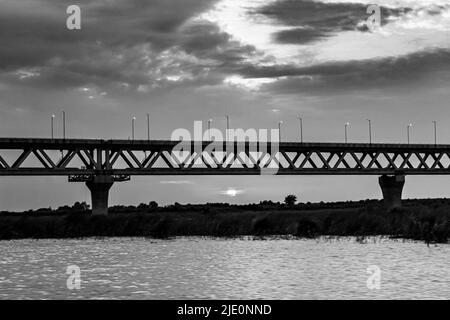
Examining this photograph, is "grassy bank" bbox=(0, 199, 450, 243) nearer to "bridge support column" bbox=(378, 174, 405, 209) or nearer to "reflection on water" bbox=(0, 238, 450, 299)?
"reflection on water" bbox=(0, 238, 450, 299)

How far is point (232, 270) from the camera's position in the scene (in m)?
25.0

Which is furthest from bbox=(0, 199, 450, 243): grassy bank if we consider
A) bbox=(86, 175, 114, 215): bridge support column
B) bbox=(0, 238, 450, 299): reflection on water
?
bbox=(86, 175, 114, 215): bridge support column

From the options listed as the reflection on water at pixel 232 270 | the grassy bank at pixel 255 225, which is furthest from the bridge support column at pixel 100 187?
the reflection on water at pixel 232 270

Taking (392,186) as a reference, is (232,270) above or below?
below

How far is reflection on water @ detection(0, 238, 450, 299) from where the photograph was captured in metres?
19.8

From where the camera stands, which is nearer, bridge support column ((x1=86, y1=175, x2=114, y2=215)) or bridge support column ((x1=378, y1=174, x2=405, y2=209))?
bridge support column ((x1=86, y1=175, x2=114, y2=215))

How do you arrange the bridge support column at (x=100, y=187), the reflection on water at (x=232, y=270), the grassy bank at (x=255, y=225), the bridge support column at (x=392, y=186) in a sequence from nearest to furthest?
1. the reflection on water at (x=232, y=270)
2. the grassy bank at (x=255, y=225)
3. the bridge support column at (x=100, y=187)
4. the bridge support column at (x=392, y=186)

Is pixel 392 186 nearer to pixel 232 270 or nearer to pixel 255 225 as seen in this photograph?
pixel 255 225

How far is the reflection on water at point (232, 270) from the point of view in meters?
19.8

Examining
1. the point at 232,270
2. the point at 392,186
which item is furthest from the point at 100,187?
the point at 232,270

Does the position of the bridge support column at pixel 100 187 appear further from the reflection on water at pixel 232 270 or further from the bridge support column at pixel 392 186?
the reflection on water at pixel 232 270

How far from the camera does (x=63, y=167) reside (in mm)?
88625
